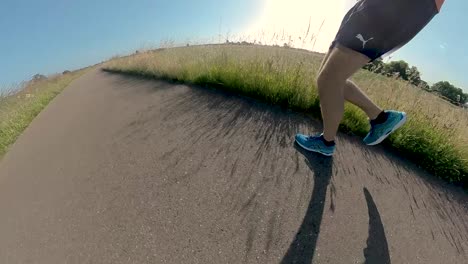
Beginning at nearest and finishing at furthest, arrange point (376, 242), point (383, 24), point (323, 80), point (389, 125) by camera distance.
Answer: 1. point (376, 242)
2. point (383, 24)
3. point (323, 80)
4. point (389, 125)

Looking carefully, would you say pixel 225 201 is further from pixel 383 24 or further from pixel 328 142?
pixel 383 24

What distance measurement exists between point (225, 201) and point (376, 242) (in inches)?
48.7

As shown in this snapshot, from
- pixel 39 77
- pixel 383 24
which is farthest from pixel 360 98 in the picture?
pixel 39 77

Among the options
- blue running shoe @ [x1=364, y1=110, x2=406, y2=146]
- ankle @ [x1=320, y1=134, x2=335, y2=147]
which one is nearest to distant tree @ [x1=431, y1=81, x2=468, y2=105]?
blue running shoe @ [x1=364, y1=110, x2=406, y2=146]

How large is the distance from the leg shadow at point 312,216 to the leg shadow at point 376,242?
0.38 meters

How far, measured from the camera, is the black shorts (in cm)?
230

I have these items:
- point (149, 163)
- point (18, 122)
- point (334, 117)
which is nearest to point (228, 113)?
point (149, 163)

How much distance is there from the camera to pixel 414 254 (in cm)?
217

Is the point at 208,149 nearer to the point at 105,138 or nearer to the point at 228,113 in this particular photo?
the point at 228,113

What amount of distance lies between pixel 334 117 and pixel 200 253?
1.70 m

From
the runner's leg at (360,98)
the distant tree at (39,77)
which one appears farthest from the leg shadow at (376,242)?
the distant tree at (39,77)

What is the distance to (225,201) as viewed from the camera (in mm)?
2551

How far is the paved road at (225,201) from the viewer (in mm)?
2176

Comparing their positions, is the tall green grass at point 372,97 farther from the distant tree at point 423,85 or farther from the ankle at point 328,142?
the ankle at point 328,142
